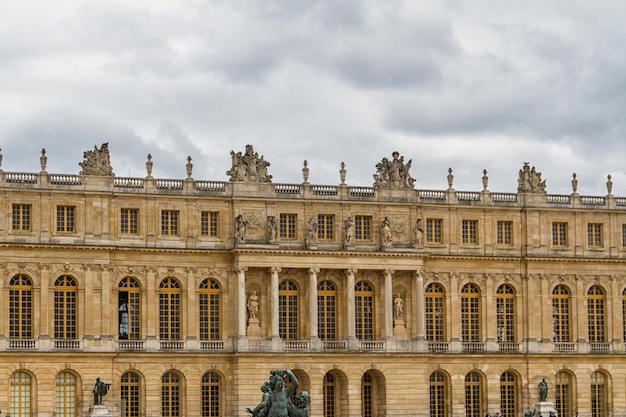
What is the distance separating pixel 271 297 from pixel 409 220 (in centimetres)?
920

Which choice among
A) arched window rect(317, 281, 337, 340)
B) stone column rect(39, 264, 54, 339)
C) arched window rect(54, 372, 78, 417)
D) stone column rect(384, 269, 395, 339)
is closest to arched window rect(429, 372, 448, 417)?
stone column rect(384, 269, 395, 339)

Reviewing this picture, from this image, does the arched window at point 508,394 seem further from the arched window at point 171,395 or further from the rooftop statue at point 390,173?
the arched window at point 171,395

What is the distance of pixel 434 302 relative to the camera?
80562mm

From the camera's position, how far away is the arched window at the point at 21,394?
71875 mm

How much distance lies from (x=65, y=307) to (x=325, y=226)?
14701 mm

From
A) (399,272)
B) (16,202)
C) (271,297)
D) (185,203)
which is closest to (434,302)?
(399,272)

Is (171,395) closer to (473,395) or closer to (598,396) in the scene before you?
(473,395)

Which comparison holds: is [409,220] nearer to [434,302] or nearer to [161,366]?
[434,302]

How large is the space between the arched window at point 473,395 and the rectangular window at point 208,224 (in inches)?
646

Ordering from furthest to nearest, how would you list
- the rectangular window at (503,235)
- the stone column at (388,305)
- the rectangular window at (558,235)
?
1. the rectangular window at (558,235)
2. the rectangular window at (503,235)
3. the stone column at (388,305)

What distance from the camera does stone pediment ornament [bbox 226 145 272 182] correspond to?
254ft

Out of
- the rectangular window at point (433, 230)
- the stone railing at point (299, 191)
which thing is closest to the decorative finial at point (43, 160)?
the stone railing at point (299, 191)

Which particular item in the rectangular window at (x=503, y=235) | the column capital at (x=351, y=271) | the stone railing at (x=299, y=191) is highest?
the stone railing at (x=299, y=191)

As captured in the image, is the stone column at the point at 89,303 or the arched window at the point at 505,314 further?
the arched window at the point at 505,314
